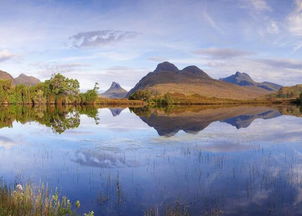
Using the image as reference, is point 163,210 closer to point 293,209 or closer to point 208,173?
point 293,209

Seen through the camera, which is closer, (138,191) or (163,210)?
(163,210)

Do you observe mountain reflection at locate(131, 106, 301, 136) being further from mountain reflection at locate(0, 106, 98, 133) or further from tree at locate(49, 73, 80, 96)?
tree at locate(49, 73, 80, 96)

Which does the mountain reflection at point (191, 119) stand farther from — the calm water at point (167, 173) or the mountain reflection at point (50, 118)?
the mountain reflection at point (50, 118)

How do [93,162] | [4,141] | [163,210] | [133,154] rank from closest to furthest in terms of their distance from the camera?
[163,210] < [93,162] < [133,154] < [4,141]

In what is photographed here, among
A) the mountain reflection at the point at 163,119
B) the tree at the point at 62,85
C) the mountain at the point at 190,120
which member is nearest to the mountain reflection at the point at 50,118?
the mountain reflection at the point at 163,119

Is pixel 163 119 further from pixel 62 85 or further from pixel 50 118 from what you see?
pixel 62 85

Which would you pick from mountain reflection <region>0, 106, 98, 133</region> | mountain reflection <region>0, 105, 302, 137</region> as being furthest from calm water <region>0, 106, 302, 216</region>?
mountain reflection <region>0, 106, 98, 133</region>

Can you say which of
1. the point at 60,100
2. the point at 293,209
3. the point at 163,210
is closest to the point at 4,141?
the point at 163,210

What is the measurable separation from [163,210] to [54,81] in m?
167

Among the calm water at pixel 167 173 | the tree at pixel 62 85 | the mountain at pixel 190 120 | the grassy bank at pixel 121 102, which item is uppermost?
the tree at pixel 62 85

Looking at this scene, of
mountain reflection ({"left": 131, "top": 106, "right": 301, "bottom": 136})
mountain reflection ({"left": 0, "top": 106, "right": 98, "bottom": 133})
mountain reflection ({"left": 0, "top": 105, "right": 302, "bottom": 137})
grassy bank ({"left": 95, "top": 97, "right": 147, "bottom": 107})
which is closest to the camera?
mountain reflection ({"left": 131, "top": 106, "right": 301, "bottom": 136})

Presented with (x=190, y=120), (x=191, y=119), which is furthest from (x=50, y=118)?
(x=191, y=119)

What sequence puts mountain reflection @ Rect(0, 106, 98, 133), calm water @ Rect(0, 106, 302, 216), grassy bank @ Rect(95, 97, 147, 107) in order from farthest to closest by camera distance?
grassy bank @ Rect(95, 97, 147, 107) → mountain reflection @ Rect(0, 106, 98, 133) → calm water @ Rect(0, 106, 302, 216)

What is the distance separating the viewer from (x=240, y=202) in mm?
15578
